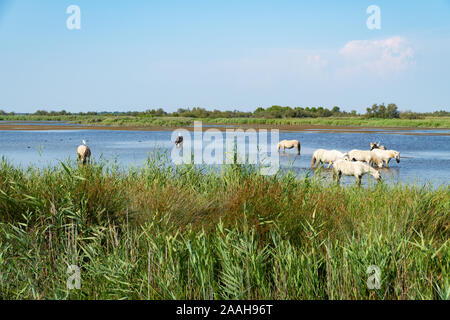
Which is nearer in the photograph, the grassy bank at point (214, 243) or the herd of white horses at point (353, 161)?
the grassy bank at point (214, 243)

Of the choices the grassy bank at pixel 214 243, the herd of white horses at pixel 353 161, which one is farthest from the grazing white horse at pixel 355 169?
the grassy bank at pixel 214 243

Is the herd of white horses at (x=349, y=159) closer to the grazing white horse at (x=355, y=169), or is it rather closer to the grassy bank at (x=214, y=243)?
the grazing white horse at (x=355, y=169)

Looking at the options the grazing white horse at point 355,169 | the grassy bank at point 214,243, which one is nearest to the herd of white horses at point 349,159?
the grazing white horse at point 355,169

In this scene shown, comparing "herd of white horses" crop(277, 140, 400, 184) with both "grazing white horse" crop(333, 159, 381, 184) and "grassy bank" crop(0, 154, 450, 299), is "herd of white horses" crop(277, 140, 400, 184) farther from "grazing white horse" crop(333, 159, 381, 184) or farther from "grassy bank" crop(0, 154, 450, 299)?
"grassy bank" crop(0, 154, 450, 299)

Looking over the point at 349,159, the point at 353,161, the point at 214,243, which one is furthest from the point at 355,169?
the point at 214,243

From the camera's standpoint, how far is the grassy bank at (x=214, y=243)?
4.07 meters

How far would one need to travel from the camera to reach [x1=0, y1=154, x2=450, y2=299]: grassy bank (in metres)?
4.07

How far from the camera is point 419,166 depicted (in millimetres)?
19703

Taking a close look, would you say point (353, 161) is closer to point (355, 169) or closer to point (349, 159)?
point (349, 159)

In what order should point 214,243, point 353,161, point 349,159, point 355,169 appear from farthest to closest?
point 349,159, point 353,161, point 355,169, point 214,243

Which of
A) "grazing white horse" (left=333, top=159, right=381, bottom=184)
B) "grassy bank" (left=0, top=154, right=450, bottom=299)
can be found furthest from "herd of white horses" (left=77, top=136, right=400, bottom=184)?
"grassy bank" (left=0, top=154, right=450, bottom=299)

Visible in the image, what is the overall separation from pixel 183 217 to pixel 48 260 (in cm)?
158

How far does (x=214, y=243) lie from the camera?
4703 millimetres
